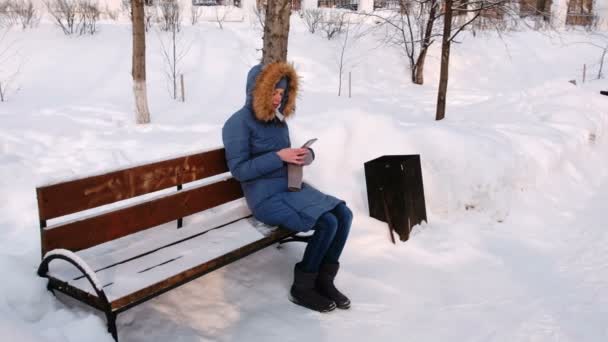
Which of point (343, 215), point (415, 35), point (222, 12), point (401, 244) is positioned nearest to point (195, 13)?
point (222, 12)

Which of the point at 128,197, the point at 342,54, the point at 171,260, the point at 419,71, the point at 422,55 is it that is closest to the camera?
the point at 171,260

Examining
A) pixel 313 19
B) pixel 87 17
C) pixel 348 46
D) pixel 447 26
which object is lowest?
pixel 348 46

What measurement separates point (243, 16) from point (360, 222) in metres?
18.5

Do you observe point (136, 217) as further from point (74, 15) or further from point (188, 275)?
point (74, 15)

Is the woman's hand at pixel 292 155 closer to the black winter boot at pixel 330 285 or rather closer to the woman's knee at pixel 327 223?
the woman's knee at pixel 327 223

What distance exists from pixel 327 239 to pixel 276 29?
2.94 meters

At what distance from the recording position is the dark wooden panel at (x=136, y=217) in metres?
2.87

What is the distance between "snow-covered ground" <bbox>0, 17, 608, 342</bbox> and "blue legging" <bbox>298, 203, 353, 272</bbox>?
1.05 feet

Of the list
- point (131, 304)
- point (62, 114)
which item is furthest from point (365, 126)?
point (62, 114)

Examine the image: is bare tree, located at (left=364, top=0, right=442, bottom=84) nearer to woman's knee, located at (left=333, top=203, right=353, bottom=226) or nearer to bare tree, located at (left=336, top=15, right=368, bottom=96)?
bare tree, located at (left=336, top=15, right=368, bottom=96)

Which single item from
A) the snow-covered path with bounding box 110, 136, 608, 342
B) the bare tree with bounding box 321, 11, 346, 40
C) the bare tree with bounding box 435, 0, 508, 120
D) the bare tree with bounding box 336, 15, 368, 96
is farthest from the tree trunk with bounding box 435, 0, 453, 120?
the bare tree with bounding box 321, 11, 346, 40

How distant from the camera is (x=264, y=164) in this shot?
354 centimetres

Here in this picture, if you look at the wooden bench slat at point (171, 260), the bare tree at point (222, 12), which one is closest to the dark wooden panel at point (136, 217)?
the wooden bench slat at point (171, 260)

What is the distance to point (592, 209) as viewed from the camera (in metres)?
5.61
